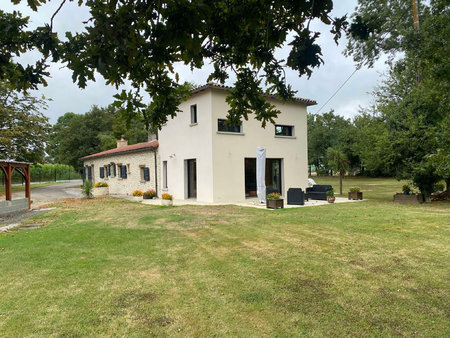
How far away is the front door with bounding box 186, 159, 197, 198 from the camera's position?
645 inches

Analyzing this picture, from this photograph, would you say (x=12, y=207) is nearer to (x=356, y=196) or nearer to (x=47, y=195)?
(x=47, y=195)

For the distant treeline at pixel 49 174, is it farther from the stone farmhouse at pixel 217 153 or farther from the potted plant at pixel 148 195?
the potted plant at pixel 148 195

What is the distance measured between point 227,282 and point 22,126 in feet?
104

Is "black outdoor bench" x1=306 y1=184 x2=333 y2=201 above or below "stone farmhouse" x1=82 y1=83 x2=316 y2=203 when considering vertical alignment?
below

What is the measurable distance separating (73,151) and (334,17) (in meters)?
41.8

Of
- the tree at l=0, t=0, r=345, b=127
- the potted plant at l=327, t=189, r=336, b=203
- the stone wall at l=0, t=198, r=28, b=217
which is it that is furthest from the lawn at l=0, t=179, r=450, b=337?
the potted plant at l=327, t=189, r=336, b=203

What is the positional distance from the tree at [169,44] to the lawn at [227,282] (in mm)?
2331

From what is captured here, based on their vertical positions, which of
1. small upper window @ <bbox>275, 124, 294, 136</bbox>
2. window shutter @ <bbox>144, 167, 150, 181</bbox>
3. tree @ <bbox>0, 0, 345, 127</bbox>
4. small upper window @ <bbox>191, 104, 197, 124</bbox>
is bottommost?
window shutter @ <bbox>144, 167, 150, 181</bbox>

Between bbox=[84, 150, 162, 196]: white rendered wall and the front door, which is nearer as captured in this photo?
the front door

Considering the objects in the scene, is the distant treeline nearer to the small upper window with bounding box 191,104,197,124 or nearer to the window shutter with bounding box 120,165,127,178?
the window shutter with bounding box 120,165,127,178

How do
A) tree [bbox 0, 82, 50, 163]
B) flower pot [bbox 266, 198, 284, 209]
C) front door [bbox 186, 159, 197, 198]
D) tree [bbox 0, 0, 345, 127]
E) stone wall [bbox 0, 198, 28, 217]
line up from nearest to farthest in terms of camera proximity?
tree [bbox 0, 0, 345, 127] < stone wall [bbox 0, 198, 28, 217] < flower pot [bbox 266, 198, 284, 209] < front door [bbox 186, 159, 197, 198] < tree [bbox 0, 82, 50, 163]

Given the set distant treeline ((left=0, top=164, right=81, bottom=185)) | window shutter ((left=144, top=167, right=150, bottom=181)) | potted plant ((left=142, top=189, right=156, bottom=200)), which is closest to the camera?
potted plant ((left=142, top=189, right=156, bottom=200))

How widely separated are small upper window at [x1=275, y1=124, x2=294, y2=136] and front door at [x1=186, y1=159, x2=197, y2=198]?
16.8 ft

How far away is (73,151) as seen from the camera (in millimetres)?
38938
